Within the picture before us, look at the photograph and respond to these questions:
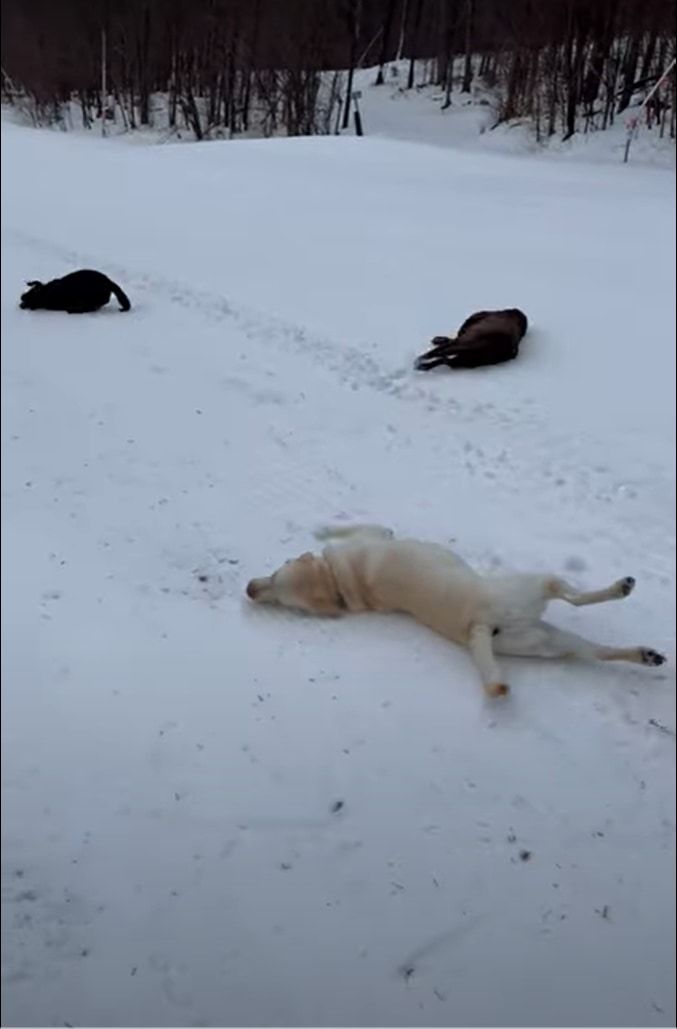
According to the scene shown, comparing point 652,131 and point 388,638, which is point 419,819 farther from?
point 652,131

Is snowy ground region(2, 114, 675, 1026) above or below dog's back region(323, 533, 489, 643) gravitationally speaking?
below

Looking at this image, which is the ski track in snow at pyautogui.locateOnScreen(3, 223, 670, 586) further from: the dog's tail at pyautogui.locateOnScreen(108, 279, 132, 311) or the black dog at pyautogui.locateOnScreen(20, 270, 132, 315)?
the black dog at pyautogui.locateOnScreen(20, 270, 132, 315)

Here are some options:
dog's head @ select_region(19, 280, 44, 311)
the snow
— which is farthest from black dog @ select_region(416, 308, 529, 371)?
the snow

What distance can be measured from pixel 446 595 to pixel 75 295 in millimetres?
4312

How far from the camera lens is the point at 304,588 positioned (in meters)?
3.02

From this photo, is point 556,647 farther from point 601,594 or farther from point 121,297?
point 121,297

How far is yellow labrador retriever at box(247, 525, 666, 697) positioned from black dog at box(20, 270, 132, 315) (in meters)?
3.71

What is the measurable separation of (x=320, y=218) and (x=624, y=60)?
27.7 feet

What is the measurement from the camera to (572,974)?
199cm

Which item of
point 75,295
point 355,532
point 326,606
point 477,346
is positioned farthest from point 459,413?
point 75,295

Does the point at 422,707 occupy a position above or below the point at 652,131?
below

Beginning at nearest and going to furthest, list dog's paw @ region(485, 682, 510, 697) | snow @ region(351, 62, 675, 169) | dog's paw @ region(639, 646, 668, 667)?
dog's paw @ region(485, 682, 510, 697), dog's paw @ region(639, 646, 668, 667), snow @ region(351, 62, 675, 169)

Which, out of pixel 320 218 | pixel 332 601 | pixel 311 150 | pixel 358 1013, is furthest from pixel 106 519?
pixel 311 150

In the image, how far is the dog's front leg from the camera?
2557mm
